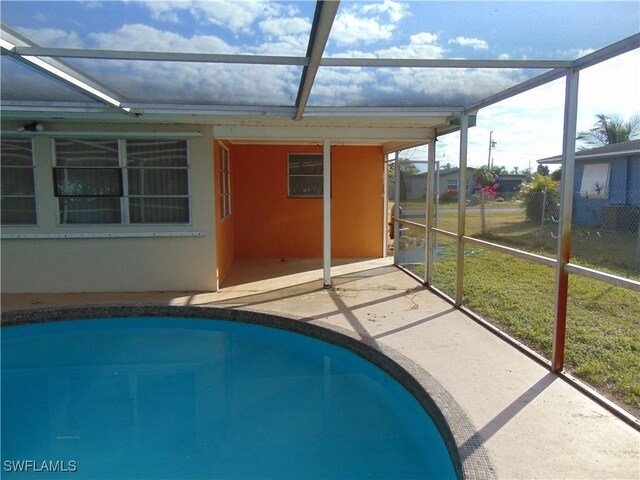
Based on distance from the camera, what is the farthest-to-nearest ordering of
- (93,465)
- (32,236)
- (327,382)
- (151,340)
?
(32,236) → (151,340) → (327,382) → (93,465)

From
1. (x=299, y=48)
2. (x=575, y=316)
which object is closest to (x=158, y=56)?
(x=299, y=48)

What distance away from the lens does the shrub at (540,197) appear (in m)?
4.83

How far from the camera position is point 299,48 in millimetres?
2844

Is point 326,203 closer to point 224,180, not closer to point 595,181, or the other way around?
point 224,180

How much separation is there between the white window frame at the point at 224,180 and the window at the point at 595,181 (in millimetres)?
4902

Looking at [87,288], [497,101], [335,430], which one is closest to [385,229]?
[497,101]

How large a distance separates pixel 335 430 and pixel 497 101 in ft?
11.3

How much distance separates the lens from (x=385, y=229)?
356 inches

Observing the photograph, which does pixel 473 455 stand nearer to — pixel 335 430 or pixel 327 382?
pixel 335 430

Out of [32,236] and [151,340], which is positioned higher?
[32,236]

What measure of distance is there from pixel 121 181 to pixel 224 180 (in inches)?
71.1

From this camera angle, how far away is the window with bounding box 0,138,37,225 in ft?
19.7

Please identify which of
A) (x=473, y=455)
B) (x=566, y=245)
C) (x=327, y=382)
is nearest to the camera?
(x=473, y=455)

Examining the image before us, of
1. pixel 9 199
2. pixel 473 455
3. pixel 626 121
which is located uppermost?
pixel 626 121
